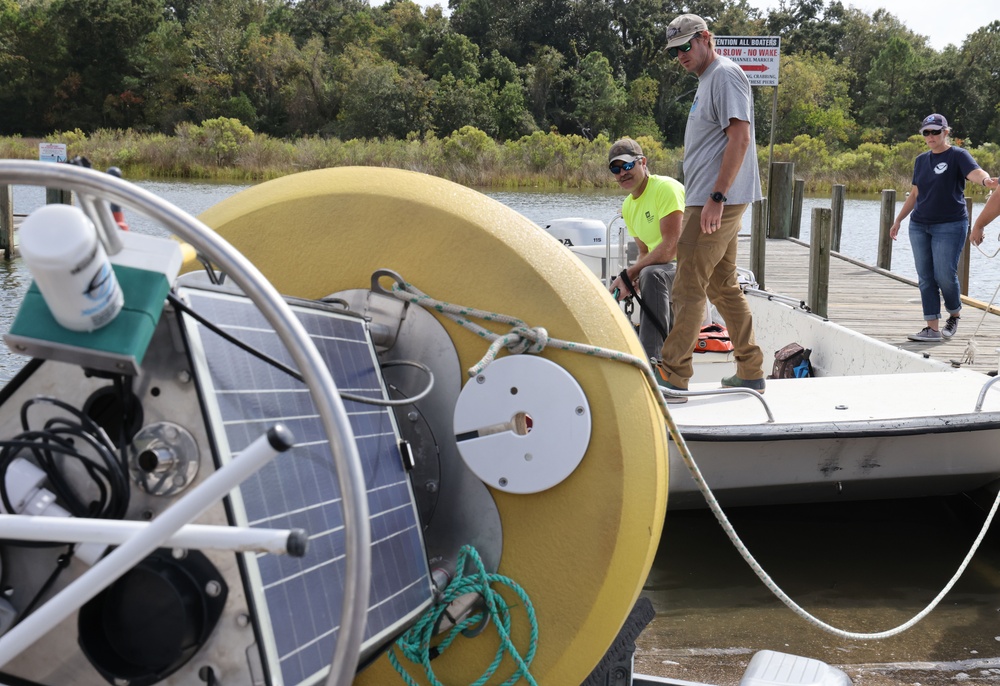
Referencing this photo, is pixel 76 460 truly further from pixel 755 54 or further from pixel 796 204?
pixel 796 204

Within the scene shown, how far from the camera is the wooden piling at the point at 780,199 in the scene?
45.9 feet

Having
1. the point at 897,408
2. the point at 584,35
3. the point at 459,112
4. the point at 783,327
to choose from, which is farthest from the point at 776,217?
the point at 584,35

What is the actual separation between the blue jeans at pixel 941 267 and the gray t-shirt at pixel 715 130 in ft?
10.5

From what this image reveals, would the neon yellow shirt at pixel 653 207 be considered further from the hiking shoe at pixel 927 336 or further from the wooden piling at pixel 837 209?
the wooden piling at pixel 837 209

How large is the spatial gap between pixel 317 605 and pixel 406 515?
14.4 inches

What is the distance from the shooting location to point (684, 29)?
15.1ft

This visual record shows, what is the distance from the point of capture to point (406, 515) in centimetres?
209

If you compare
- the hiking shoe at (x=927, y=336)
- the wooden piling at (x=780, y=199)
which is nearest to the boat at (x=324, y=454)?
the hiking shoe at (x=927, y=336)

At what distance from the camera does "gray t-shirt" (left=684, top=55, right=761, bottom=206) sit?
4.50 metres

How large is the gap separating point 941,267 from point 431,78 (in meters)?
54.1

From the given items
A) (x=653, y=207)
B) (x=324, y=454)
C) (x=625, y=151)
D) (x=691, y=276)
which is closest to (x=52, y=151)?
(x=625, y=151)

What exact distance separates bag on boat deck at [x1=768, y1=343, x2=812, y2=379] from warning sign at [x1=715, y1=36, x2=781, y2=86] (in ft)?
13.3

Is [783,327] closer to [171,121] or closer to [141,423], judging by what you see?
[141,423]

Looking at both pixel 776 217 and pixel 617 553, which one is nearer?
pixel 617 553
